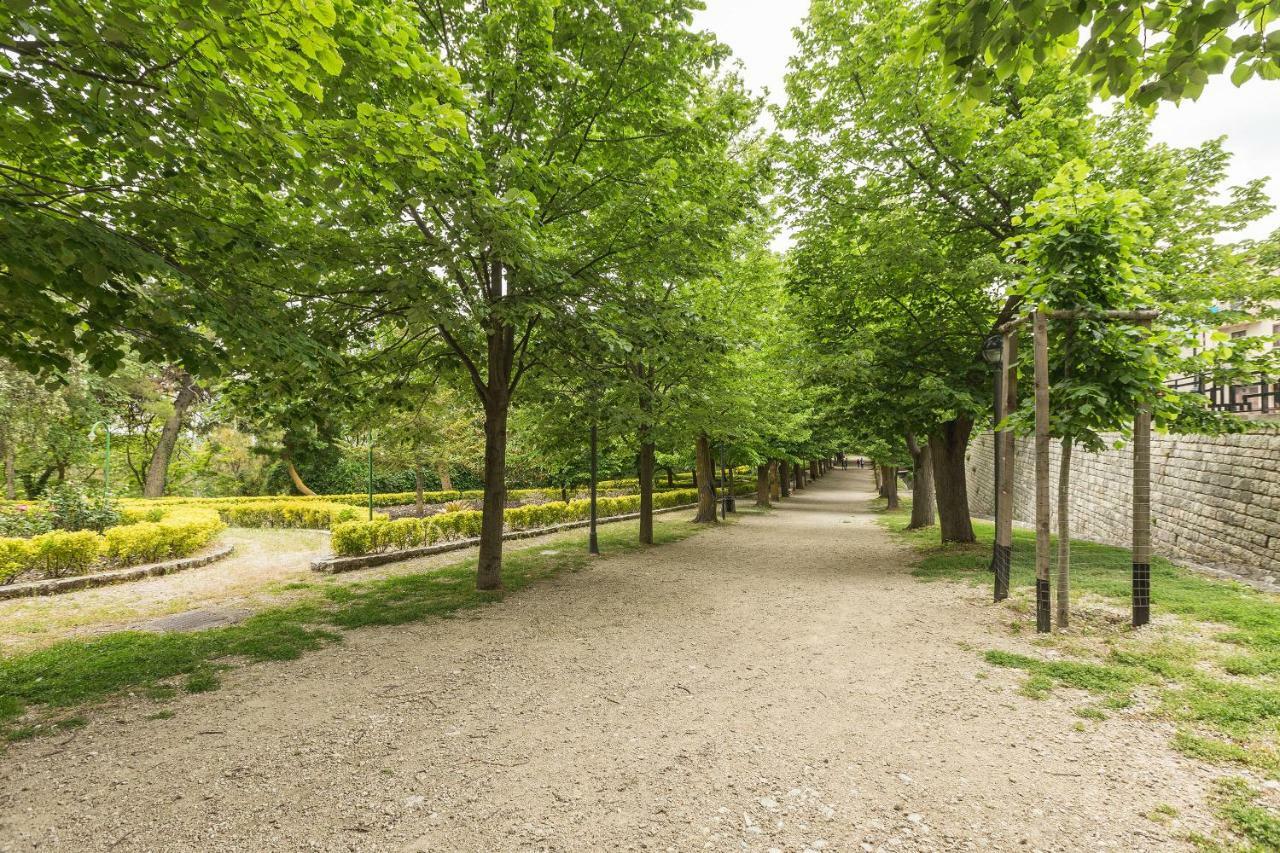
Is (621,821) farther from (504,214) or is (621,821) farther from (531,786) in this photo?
(504,214)

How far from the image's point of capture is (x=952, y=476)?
12.5 metres

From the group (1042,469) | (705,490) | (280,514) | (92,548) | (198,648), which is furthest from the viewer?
(705,490)

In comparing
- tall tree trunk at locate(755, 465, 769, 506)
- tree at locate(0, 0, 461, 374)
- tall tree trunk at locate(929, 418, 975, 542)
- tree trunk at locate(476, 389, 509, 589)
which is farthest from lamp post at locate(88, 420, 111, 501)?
tall tree trunk at locate(755, 465, 769, 506)

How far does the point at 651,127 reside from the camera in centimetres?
780

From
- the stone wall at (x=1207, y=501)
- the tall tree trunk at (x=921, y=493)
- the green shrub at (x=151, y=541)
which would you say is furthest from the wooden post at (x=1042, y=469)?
the green shrub at (x=151, y=541)

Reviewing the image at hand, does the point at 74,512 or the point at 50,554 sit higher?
the point at 74,512

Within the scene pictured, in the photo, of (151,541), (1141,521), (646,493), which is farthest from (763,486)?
(151,541)

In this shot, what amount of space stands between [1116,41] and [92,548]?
14.1 meters

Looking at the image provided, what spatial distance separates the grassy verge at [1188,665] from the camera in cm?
356

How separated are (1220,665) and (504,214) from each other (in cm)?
772

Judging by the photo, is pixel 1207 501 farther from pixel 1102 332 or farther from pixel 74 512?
pixel 74 512

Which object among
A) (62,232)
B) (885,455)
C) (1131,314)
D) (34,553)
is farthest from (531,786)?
(885,455)

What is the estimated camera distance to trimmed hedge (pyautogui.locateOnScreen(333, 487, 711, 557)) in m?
11.4

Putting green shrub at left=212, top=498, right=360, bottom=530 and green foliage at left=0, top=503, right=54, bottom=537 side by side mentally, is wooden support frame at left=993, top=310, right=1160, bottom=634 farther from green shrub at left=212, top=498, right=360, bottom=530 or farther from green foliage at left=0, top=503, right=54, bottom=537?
green shrub at left=212, top=498, right=360, bottom=530
